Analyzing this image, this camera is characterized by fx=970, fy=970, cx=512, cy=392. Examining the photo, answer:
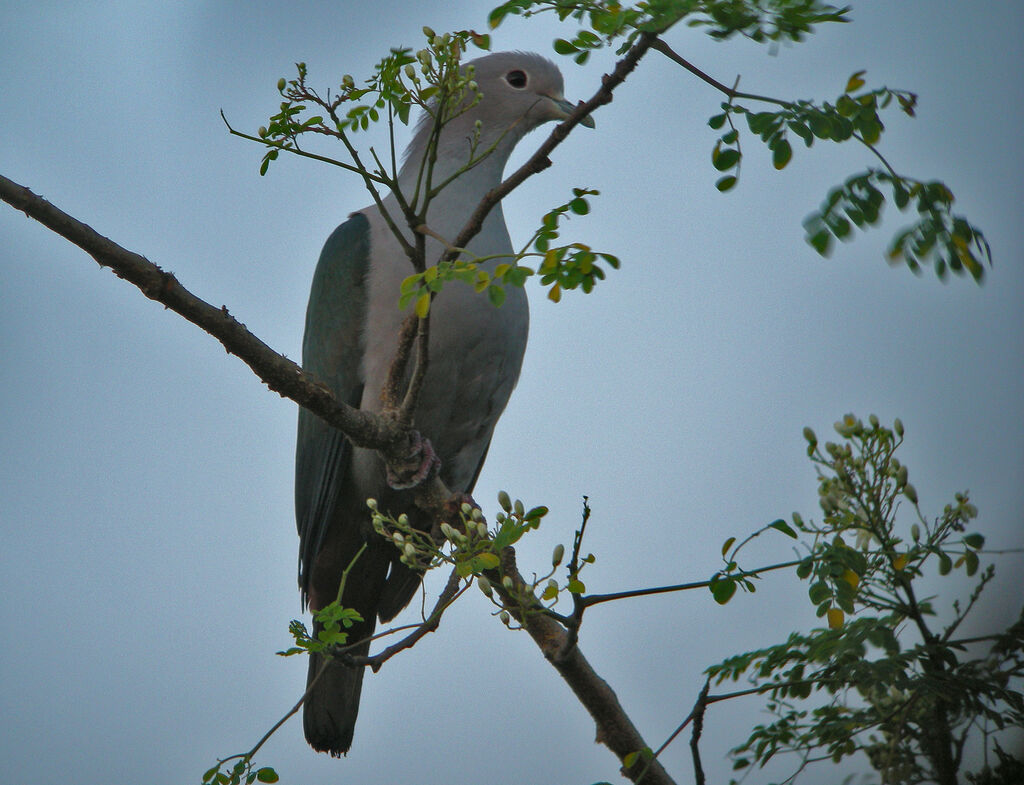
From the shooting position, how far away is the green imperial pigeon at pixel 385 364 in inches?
130

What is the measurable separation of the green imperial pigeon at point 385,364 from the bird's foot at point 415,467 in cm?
43

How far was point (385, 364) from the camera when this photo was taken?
3.32m

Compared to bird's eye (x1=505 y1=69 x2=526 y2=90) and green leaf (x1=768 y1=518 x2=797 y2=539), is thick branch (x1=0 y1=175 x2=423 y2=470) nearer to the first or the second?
green leaf (x1=768 y1=518 x2=797 y2=539)

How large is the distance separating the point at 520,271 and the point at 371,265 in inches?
70.7

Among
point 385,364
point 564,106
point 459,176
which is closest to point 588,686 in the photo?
point 385,364

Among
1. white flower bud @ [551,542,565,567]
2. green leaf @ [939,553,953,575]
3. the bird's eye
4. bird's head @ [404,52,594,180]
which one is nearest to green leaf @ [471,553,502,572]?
white flower bud @ [551,542,565,567]

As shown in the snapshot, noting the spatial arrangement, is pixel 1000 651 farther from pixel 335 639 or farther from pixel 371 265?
pixel 371 265

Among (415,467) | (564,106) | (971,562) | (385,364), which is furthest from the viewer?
(564,106)

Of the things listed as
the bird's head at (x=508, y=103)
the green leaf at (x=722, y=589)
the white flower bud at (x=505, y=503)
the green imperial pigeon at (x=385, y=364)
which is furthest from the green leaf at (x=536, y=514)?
the bird's head at (x=508, y=103)

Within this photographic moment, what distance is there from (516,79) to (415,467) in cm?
175

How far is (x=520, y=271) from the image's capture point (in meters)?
1.77

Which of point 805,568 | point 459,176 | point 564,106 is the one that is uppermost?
point 564,106

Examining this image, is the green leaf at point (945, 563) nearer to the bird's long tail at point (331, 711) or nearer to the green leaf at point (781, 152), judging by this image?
the green leaf at point (781, 152)

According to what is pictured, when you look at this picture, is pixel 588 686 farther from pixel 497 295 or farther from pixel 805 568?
pixel 497 295
